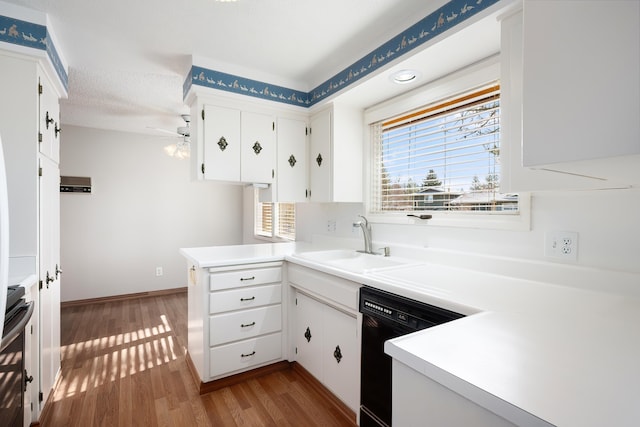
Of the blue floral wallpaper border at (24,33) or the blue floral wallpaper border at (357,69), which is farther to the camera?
the blue floral wallpaper border at (24,33)

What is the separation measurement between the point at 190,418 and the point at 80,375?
3.75 ft

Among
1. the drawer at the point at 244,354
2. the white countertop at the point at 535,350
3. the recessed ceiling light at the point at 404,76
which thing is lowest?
the drawer at the point at 244,354

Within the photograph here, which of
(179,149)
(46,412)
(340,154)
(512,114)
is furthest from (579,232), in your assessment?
(179,149)

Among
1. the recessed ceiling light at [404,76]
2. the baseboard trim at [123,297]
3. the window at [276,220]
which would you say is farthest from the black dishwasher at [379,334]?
the baseboard trim at [123,297]

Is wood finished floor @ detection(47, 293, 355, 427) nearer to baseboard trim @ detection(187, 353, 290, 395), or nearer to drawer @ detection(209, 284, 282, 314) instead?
baseboard trim @ detection(187, 353, 290, 395)

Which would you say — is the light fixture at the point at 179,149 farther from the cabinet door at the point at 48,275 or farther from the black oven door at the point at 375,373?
the black oven door at the point at 375,373

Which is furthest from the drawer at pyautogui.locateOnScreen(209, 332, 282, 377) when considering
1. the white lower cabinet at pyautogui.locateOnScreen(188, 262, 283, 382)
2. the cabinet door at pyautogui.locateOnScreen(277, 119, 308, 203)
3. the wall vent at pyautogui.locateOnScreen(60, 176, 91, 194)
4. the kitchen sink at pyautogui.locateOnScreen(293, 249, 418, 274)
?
the wall vent at pyautogui.locateOnScreen(60, 176, 91, 194)

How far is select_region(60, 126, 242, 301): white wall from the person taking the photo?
4113 millimetres

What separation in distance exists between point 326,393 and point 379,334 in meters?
0.81

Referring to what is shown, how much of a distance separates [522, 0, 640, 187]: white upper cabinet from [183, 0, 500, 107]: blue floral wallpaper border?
1103 mm

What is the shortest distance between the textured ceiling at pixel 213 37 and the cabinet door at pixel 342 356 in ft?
5.72

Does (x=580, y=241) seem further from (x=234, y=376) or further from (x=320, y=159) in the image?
(x=234, y=376)

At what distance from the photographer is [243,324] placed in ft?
7.42

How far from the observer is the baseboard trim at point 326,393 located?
1.88m
